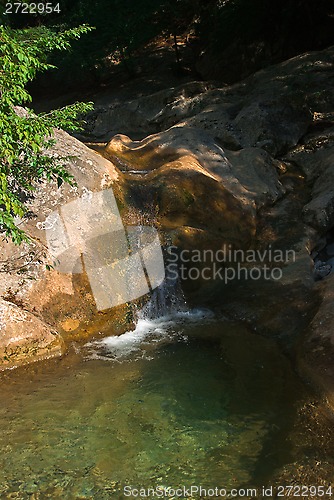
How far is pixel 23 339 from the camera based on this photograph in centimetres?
607

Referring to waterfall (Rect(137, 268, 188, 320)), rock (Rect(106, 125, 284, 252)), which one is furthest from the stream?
rock (Rect(106, 125, 284, 252))

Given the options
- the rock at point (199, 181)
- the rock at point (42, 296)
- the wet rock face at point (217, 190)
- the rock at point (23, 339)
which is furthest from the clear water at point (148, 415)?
the rock at point (199, 181)

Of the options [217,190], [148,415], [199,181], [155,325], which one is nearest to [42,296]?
[155,325]

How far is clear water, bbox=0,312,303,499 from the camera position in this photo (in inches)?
174

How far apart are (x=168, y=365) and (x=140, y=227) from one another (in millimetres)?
2250

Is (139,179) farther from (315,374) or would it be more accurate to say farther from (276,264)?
(315,374)

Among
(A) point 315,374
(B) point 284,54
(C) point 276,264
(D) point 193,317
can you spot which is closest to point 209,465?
(A) point 315,374

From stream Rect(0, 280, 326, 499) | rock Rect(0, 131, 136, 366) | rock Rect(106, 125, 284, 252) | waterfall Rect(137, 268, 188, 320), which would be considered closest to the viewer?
stream Rect(0, 280, 326, 499)

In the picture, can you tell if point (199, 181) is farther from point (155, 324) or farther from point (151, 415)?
point (151, 415)

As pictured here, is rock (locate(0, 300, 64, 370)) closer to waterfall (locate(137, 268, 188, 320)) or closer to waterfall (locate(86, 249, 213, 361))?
waterfall (locate(86, 249, 213, 361))

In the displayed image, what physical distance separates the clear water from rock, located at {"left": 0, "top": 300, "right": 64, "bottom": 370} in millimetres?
→ 147

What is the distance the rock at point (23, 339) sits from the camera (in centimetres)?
598

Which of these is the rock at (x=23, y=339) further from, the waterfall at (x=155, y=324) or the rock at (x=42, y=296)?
the waterfall at (x=155, y=324)

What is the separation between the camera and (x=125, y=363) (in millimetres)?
6148
